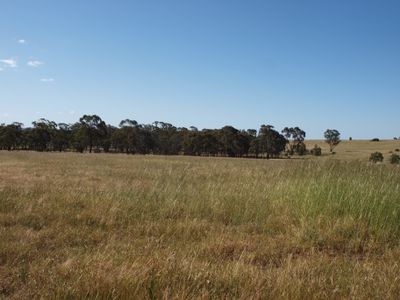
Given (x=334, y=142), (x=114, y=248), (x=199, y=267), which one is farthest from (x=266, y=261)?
(x=334, y=142)

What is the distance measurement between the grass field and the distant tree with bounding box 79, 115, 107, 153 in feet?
318

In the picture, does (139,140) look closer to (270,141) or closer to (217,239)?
(270,141)

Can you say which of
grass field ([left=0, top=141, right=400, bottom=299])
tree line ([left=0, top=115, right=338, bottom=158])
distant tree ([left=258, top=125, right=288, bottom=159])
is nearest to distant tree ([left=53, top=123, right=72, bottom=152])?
tree line ([left=0, top=115, right=338, bottom=158])

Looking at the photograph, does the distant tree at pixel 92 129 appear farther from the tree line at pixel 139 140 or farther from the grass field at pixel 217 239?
the grass field at pixel 217 239

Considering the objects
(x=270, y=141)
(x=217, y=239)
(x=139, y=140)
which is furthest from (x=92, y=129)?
(x=217, y=239)

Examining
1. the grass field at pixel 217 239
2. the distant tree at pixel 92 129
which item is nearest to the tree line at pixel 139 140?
the distant tree at pixel 92 129

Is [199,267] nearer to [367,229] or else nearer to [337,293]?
[337,293]

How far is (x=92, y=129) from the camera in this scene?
343 feet

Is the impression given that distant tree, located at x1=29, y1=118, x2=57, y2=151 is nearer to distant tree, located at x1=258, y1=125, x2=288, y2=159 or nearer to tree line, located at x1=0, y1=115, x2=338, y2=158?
tree line, located at x1=0, y1=115, x2=338, y2=158

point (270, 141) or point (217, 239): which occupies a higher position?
point (270, 141)

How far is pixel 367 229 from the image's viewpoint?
6449 millimetres

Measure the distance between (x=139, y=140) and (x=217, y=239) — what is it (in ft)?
341

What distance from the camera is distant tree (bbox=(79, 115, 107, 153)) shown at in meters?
104

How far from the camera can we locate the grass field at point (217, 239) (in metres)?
3.94
